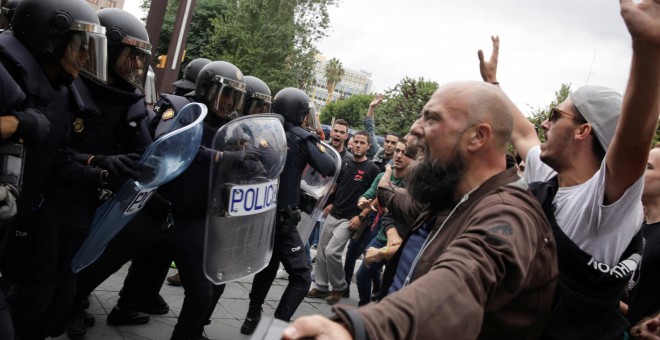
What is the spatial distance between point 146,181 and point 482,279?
2.42 m

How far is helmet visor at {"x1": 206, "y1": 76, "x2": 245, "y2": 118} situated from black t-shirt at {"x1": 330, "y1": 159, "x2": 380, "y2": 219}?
123 inches

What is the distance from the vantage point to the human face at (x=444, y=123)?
1.84m

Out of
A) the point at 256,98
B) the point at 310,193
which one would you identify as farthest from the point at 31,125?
the point at 310,193

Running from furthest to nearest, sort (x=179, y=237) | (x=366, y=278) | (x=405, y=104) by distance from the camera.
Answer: (x=405, y=104)
(x=366, y=278)
(x=179, y=237)

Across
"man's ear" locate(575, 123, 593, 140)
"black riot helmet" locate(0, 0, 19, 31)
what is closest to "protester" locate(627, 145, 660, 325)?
"man's ear" locate(575, 123, 593, 140)

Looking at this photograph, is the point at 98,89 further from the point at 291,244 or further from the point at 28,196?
the point at 291,244

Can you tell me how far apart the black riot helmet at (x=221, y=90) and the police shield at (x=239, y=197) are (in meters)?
0.46

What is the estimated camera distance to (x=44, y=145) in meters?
2.86

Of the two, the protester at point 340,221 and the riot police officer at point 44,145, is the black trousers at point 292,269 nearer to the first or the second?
the protester at point 340,221

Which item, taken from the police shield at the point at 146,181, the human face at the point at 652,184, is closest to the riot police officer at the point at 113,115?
the police shield at the point at 146,181

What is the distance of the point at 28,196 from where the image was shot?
111 inches

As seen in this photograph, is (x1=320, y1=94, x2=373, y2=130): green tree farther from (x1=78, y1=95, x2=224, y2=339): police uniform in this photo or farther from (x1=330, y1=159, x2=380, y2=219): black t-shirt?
(x1=78, y1=95, x2=224, y2=339): police uniform

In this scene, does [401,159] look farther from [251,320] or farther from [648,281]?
[648,281]

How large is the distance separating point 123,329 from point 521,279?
11.7 feet
